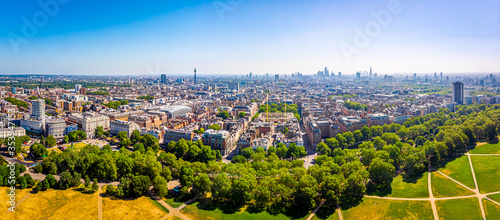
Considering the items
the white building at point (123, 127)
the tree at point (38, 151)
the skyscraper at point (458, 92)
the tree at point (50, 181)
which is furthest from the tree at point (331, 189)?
the skyscraper at point (458, 92)

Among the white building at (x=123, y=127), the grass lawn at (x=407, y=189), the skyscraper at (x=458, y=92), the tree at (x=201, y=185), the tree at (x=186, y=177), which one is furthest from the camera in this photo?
the skyscraper at (x=458, y=92)

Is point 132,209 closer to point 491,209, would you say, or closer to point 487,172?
point 491,209

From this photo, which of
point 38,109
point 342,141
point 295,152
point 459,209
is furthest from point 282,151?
point 38,109

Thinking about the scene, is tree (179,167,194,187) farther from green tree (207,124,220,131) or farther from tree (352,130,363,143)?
tree (352,130,363,143)

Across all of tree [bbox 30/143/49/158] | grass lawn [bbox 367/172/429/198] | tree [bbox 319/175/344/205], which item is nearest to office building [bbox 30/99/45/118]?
tree [bbox 30/143/49/158]

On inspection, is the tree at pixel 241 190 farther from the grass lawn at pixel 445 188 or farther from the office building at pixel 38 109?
the office building at pixel 38 109

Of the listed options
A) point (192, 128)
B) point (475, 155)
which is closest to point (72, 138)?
point (192, 128)

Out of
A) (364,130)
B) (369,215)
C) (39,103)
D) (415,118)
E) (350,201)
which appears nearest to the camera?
(369,215)

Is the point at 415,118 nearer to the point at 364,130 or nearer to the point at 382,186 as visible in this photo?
the point at 364,130
